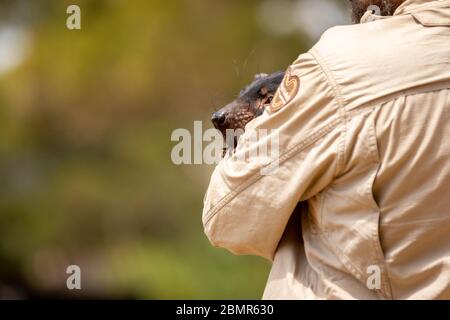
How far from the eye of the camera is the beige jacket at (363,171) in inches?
82.7

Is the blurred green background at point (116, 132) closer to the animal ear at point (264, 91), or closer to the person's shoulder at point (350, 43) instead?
the animal ear at point (264, 91)

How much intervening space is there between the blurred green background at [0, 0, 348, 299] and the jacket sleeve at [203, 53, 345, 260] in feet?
24.5

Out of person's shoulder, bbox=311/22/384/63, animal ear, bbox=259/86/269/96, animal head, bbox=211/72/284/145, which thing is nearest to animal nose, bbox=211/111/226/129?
animal head, bbox=211/72/284/145

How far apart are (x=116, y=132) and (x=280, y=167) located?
9684 mm

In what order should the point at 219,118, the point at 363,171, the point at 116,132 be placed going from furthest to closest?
the point at 116,132 → the point at 219,118 → the point at 363,171

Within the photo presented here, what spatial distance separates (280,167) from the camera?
2.17 metres

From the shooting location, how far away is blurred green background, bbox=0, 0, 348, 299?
33.6 feet

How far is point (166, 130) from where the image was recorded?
11289 millimetres

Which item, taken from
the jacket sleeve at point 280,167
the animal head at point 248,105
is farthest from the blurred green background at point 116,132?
the jacket sleeve at point 280,167

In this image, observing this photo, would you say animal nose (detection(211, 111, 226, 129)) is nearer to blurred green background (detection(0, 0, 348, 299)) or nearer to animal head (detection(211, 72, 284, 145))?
animal head (detection(211, 72, 284, 145))

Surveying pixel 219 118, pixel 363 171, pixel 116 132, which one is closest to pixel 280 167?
pixel 363 171

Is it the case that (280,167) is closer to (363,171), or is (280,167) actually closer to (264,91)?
(363,171)

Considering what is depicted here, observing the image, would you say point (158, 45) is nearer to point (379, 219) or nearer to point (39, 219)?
point (39, 219)
